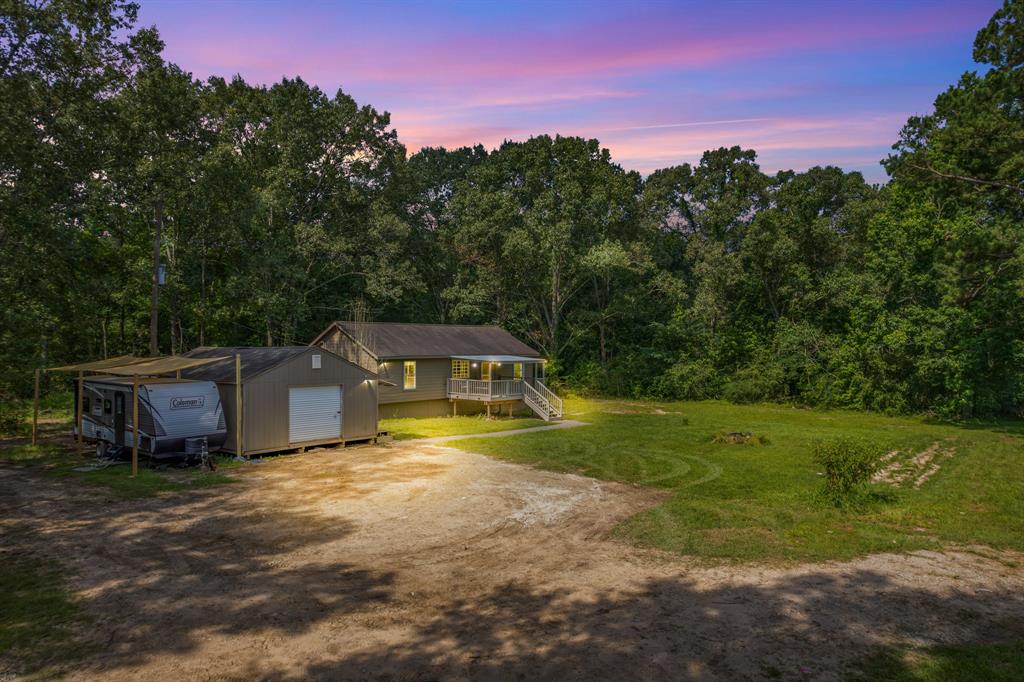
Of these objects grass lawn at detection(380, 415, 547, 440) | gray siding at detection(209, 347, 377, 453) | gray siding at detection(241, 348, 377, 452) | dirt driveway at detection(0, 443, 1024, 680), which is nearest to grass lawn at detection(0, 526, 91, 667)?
dirt driveway at detection(0, 443, 1024, 680)

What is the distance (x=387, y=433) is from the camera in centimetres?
2375

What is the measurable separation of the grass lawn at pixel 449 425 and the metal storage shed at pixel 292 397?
266 centimetres

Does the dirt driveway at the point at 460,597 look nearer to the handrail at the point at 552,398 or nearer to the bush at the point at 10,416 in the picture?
the bush at the point at 10,416

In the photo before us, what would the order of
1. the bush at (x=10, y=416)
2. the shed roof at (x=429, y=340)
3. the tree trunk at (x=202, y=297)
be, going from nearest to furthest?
the bush at (x=10, y=416)
the shed roof at (x=429, y=340)
the tree trunk at (x=202, y=297)

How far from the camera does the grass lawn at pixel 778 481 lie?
35.6ft

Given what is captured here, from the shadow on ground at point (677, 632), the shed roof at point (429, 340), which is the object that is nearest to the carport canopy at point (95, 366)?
the shed roof at point (429, 340)

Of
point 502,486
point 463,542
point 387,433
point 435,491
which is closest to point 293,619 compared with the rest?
point 463,542

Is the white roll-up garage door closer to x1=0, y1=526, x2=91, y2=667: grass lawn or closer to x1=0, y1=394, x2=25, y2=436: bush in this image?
x1=0, y1=526, x2=91, y2=667: grass lawn

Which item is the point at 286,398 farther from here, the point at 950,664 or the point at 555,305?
the point at 555,305

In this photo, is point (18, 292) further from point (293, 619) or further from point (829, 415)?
point (829, 415)

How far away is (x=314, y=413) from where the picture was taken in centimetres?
2089

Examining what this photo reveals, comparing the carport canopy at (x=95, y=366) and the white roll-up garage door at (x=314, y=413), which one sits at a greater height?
the carport canopy at (x=95, y=366)

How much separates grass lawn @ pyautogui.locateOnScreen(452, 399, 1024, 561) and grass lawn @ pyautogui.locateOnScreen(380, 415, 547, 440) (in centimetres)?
250

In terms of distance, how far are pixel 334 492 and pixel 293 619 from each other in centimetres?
740
